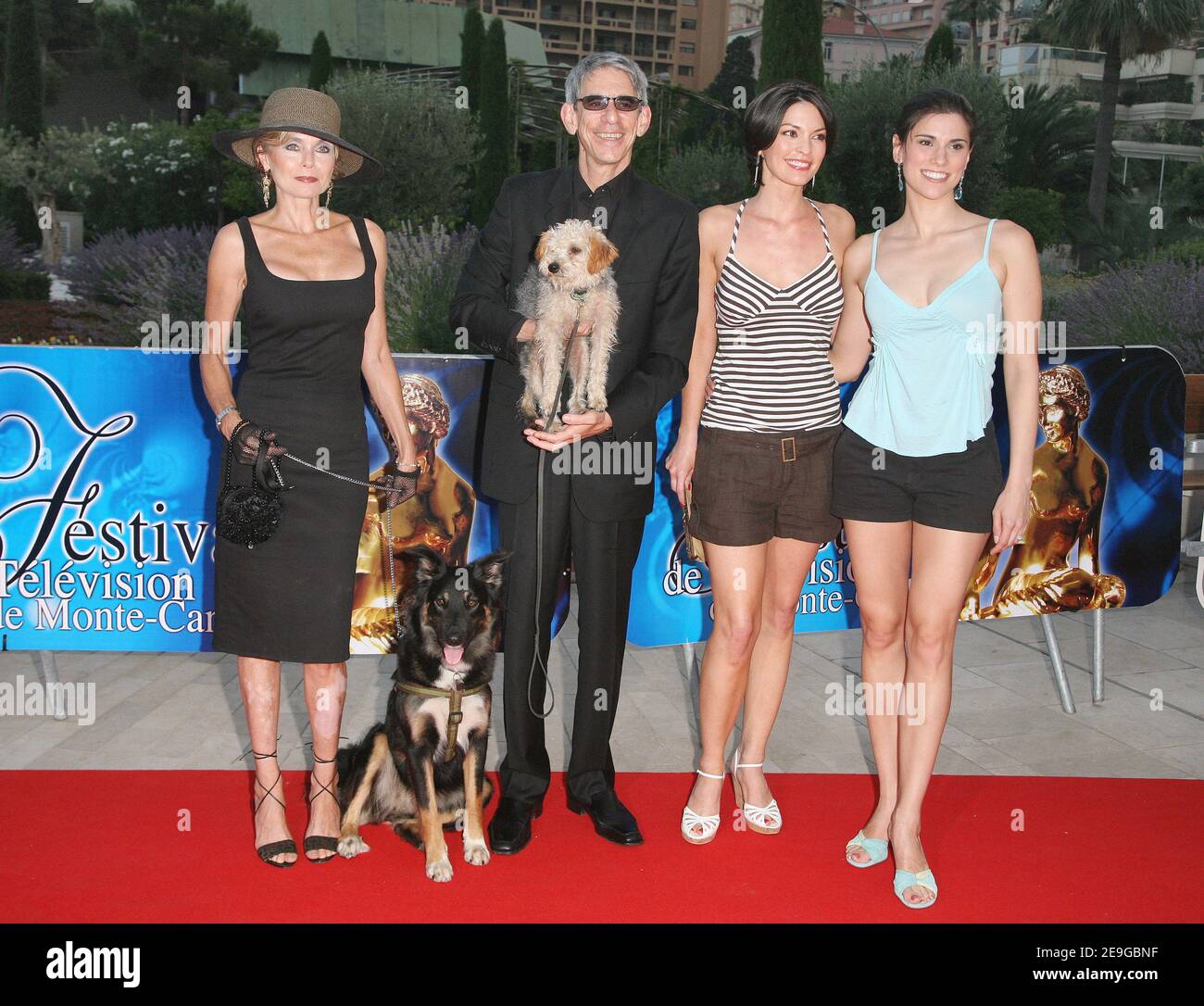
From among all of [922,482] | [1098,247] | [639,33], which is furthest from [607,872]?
[639,33]

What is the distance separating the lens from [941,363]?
11.4ft

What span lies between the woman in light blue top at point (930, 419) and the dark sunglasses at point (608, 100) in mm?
849

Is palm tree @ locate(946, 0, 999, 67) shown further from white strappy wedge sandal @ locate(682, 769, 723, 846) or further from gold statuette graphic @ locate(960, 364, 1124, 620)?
white strappy wedge sandal @ locate(682, 769, 723, 846)

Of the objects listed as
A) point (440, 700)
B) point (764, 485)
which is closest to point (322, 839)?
point (440, 700)

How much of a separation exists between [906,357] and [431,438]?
7.89 feet

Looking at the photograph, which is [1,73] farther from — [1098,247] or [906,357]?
[906,357]

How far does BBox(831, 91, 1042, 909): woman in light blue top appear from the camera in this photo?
345 cm

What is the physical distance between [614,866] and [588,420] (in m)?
1.49

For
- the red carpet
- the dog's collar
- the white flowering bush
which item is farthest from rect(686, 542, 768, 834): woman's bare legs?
the white flowering bush

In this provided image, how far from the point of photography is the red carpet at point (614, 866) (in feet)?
11.5

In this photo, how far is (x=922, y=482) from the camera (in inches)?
138

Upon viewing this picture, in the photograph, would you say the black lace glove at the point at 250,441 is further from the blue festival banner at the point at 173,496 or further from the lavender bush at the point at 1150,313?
the lavender bush at the point at 1150,313

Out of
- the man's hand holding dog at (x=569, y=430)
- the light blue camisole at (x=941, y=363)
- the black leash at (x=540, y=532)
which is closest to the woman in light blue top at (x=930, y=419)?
the light blue camisole at (x=941, y=363)

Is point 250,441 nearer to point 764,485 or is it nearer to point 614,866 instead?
point 764,485
